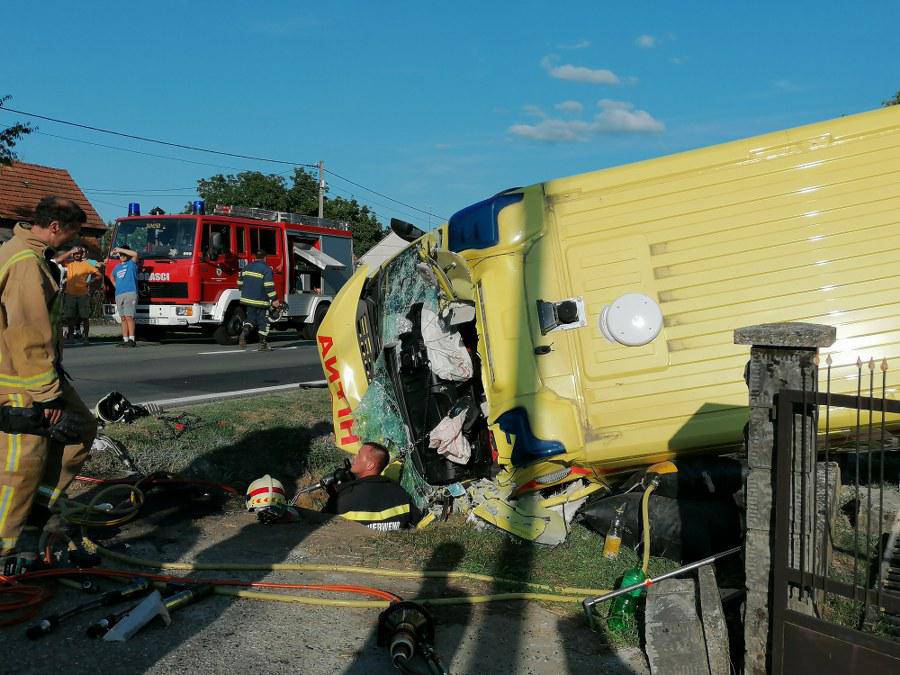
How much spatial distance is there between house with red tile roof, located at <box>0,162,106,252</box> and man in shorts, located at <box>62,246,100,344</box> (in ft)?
31.8

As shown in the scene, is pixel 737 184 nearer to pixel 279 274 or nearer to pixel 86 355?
pixel 86 355

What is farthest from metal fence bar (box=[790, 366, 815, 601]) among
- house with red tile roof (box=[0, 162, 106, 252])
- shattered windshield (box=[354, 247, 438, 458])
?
house with red tile roof (box=[0, 162, 106, 252])

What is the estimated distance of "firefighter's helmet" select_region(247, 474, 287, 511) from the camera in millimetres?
4832

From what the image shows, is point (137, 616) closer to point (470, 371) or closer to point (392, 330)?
point (470, 371)

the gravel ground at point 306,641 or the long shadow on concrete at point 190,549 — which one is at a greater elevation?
the long shadow on concrete at point 190,549

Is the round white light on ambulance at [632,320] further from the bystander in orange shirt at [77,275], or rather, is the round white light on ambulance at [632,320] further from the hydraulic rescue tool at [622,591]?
the bystander in orange shirt at [77,275]

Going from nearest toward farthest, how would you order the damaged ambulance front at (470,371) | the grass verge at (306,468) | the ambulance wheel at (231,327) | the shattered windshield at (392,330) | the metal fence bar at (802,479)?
the metal fence bar at (802,479) < the grass verge at (306,468) < the damaged ambulance front at (470,371) < the shattered windshield at (392,330) < the ambulance wheel at (231,327)

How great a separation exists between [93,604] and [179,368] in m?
8.49

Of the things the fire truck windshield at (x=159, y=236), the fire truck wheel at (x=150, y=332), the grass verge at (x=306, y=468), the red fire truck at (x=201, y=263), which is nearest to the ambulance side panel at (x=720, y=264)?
the grass verge at (x=306, y=468)

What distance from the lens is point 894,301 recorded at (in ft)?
14.5

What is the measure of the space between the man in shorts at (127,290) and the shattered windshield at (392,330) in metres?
10.3

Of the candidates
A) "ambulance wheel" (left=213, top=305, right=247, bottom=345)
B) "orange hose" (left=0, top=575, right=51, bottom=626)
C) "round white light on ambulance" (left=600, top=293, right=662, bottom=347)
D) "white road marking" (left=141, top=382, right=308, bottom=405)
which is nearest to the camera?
"orange hose" (left=0, top=575, right=51, bottom=626)

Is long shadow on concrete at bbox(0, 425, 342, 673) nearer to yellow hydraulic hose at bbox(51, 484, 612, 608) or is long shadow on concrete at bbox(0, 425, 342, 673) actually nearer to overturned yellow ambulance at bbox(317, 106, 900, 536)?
yellow hydraulic hose at bbox(51, 484, 612, 608)

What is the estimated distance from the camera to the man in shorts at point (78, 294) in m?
14.0
